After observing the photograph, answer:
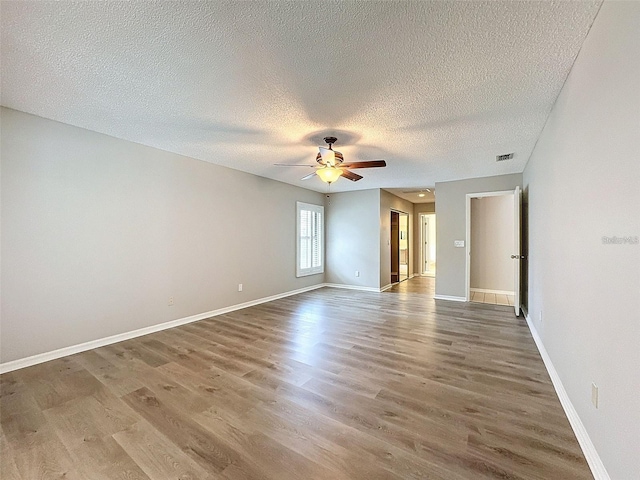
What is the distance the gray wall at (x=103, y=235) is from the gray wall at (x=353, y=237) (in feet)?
9.02

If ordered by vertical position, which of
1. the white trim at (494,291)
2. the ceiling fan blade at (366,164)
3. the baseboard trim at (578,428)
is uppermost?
the ceiling fan blade at (366,164)

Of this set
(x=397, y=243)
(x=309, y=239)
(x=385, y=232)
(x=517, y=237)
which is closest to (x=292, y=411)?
(x=517, y=237)

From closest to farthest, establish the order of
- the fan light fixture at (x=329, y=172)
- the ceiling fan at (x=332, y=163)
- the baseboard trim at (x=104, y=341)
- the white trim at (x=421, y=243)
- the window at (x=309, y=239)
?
the baseboard trim at (x=104, y=341) < the ceiling fan at (x=332, y=163) < the fan light fixture at (x=329, y=172) < the window at (x=309, y=239) < the white trim at (x=421, y=243)

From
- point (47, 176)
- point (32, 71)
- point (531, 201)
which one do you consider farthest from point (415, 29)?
point (47, 176)

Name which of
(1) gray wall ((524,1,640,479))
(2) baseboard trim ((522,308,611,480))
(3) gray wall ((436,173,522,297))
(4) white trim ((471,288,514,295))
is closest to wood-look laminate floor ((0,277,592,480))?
(2) baseboard trim ((522,308,611,480))

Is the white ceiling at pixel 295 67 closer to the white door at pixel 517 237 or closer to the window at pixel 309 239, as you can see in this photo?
the white door at pixel 517 237

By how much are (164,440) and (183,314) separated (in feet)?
8.57

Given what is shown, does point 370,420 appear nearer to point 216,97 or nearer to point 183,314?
point 216,97

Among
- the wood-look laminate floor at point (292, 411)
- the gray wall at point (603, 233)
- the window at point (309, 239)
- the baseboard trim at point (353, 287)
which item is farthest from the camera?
the baseboard trim at point (353, 287)

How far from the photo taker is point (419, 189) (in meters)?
6.70

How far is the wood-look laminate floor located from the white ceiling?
2.45 meters

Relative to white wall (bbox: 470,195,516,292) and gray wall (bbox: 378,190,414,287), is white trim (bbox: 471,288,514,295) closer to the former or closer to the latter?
white wall (bbox: 470,195,516,292)

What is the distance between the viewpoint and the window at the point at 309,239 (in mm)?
6418

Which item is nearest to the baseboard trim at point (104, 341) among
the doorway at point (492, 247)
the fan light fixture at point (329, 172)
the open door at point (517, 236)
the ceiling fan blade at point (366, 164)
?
the fan light fixture at point (329, 172)
